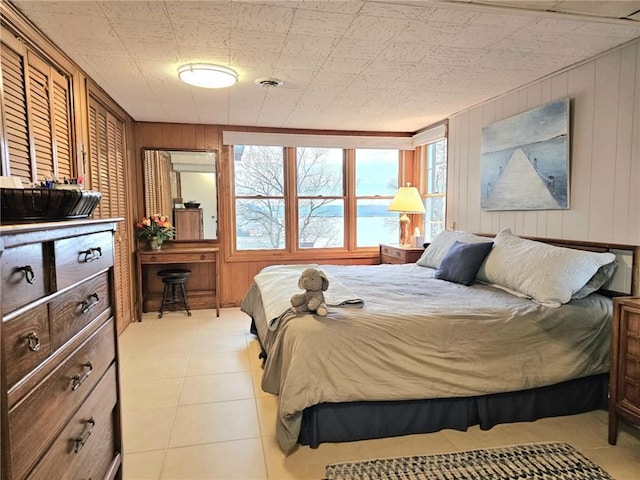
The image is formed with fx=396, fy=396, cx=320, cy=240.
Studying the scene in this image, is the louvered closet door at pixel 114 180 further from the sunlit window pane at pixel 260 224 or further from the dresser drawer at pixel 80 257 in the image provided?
the dresser drawer at pixel 80 257

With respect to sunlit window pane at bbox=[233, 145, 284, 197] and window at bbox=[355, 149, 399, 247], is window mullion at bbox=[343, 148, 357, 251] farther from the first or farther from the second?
sunlit window pane at bbox=[233, 145, 284, 197]

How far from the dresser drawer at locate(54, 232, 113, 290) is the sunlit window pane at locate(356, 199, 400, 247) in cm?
416

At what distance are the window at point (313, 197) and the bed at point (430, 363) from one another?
2.78 metres

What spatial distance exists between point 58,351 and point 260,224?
13.6 feet

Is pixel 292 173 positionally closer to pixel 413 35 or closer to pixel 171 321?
pixel 171 321

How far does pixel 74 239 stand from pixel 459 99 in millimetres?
3494

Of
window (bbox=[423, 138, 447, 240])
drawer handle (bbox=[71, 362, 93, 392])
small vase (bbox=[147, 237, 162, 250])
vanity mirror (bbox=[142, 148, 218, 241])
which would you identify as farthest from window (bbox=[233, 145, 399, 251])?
drawer handle (bbox=[71, 362, 93, 392])

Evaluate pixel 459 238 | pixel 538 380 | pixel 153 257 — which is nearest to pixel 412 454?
pixel 538 380

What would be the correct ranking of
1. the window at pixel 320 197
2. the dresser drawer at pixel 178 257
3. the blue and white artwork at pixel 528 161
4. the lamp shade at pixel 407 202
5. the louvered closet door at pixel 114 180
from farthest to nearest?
the window at pixel 320 197 → the lamp shade at pixel 407 202 → the dresser drawer at pixel 178 257 → the louvered closet door at pixel 114 180 → the blue and white artwork at pixel 528 161

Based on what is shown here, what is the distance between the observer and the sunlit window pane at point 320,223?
5332 mm

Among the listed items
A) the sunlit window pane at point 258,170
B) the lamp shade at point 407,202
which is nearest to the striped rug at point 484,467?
the lamp shade at point 407,202

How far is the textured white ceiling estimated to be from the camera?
2.02 m

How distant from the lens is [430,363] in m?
2.12

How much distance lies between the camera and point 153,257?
4.47m
